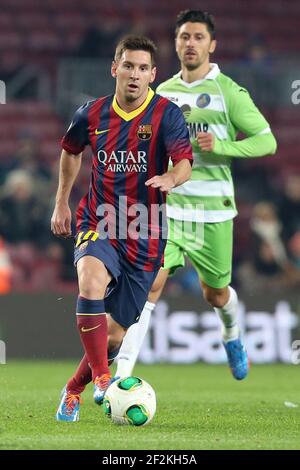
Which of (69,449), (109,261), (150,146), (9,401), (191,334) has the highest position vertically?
(150,146)

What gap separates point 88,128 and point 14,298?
19.7 ft

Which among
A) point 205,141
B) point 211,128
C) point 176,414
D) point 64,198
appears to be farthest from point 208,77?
point 176,414

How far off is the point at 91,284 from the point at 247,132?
2268 mm

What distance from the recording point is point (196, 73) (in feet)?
28.6

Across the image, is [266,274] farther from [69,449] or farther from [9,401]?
[69,449]

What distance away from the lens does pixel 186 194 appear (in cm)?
873

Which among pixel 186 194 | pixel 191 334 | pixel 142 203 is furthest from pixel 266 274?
pixel 142 203

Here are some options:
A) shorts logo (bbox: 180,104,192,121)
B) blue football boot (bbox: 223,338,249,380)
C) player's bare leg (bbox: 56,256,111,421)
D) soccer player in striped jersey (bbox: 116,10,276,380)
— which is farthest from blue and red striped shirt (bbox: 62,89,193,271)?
blue football boot (bbox: 223,338,249,380)

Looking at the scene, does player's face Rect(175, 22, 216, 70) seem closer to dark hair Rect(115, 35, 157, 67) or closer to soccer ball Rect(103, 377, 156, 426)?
dark hair Rect(115, 35, 157, 67)

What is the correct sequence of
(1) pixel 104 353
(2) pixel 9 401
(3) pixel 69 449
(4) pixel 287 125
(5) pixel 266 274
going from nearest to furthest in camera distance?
(3) pixel 69 449
(1) pixel 104 353
(2) pixel 9 401
(5) pixel 266 274
(4) pixel 287 125

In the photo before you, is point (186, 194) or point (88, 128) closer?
point (88, 128)

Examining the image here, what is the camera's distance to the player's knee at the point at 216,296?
905 centimetres

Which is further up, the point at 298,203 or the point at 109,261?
the point at 109,261

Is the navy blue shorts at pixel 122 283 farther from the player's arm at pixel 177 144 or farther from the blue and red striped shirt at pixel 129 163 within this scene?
the player's arm at pixel 177 144
